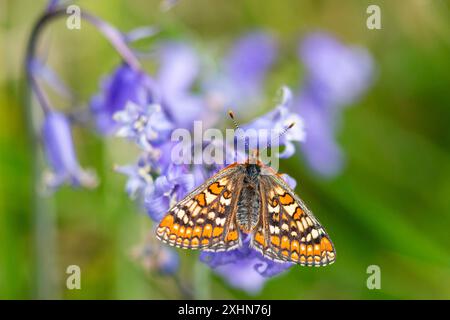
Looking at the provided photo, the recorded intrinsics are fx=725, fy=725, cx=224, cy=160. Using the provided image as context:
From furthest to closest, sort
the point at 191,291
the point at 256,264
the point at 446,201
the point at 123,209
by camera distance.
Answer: the point at 446,201 < the point at 123,209 < the point at 191,291 < the point at 256,264

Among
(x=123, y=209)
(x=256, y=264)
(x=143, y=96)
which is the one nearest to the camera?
(x=256, y=264)

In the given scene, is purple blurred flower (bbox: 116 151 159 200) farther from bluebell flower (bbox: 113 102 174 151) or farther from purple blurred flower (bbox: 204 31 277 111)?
purple blurred flower (bbox: 204 31 277 111)

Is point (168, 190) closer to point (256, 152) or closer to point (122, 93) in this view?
point (256, 152)

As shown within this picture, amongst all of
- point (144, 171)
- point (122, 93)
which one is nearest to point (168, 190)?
point (144, 171)

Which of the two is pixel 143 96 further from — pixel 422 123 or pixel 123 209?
pixel 422 123

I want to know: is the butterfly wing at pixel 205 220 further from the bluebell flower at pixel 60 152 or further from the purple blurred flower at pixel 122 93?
the bluebell flower at pixel 60 152

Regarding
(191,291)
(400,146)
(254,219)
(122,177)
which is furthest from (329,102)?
(254,219)
